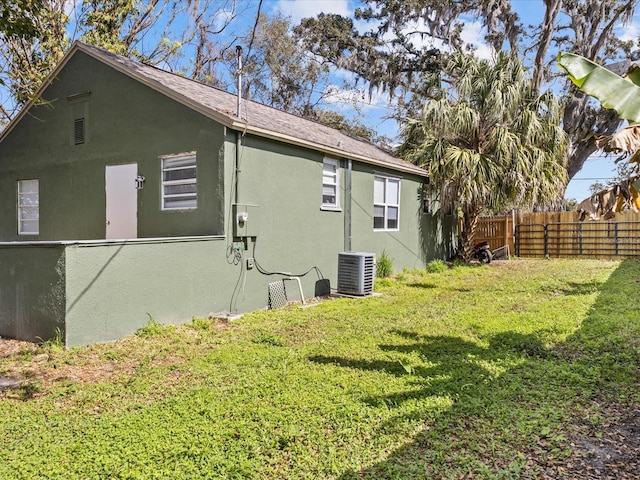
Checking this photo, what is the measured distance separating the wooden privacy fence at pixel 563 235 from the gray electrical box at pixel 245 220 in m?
12.7

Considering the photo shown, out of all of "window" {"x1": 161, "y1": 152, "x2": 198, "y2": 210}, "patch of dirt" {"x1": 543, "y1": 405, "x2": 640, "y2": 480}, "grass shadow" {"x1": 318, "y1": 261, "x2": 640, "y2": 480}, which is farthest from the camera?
"window" {"x1": 161, "y1": 152, "x2": 198, "y2": 210}

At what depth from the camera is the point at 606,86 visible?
10.8ft

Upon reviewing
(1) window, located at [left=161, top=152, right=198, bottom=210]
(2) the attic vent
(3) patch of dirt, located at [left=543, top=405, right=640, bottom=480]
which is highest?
(2) the attic vent

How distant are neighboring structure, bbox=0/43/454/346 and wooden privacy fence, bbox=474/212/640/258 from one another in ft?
27.7

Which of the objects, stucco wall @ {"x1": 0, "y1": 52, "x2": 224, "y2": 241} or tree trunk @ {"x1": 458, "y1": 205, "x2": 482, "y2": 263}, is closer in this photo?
stucco wall @ {"x1": 0, "y1": 52, "x2": 224, "y2": 241}

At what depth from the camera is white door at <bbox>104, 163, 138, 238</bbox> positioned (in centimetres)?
884

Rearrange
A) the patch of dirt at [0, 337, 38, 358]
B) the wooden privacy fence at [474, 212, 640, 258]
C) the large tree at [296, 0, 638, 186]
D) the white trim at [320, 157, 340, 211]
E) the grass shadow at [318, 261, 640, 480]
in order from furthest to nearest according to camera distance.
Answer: the large tree at [296, 0, 638, 186], the wooden privacy fence at [474, 212, 640, 258], the white trim at [320, 157, 340, 211], the patch of dirt at [0, 337, 38, 358], the grass shadow at [318, 261, 640, 480]

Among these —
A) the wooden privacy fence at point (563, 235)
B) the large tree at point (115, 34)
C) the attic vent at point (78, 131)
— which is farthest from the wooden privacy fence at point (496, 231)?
the attic vent at point (78, 131)

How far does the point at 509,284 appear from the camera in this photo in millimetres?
10453

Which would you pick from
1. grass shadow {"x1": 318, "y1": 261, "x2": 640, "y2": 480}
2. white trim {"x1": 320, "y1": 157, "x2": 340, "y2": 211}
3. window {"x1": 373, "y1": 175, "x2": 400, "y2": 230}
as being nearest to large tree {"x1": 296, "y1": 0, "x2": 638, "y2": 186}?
window {"x1": 373, "y1": 175, "x2": 400, "y2": 230}

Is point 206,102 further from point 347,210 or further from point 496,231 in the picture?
point 496,231

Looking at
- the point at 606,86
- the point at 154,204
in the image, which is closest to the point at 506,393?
the point at 606,86

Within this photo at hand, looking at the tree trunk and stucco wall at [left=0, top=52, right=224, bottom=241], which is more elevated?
stucco wall at [left=0, top=52, right=224, bottom=241]

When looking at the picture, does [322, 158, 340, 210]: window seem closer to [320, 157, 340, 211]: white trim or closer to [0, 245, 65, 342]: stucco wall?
[320, 157, 340, 211]: white trim
